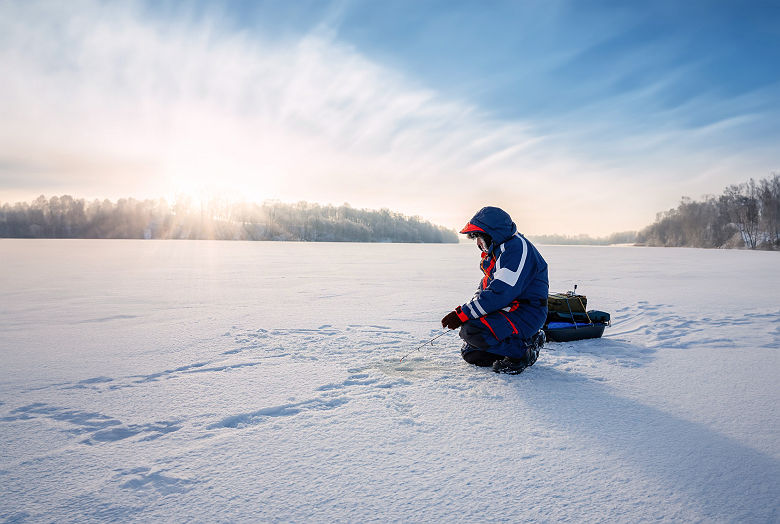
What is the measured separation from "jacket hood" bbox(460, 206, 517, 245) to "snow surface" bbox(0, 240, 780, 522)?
42.0 inches

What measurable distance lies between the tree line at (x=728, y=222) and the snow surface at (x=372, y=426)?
6641 centimetres

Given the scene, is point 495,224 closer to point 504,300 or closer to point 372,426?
point 504,300

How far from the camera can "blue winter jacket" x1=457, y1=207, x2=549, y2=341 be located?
2889 millimetres

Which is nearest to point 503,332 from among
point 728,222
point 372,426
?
point 372,426

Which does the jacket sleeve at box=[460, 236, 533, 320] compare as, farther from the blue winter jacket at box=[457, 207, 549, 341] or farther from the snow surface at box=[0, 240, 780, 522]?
the snow surface at box=[0, 240, 780, 522]

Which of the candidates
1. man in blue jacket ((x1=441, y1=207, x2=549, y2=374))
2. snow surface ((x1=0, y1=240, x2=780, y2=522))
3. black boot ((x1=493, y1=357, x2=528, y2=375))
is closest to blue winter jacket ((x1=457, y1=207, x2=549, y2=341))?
man in blue jacket ((x1=441, y1=207, x2=549, y2=374))

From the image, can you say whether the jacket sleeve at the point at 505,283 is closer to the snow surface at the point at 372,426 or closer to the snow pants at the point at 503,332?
the snow pants at the point at 503,332

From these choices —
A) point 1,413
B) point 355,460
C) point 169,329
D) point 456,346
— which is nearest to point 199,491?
point 355,460

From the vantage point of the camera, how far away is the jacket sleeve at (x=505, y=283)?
113 inches

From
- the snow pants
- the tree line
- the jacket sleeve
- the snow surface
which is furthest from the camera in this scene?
the tree line

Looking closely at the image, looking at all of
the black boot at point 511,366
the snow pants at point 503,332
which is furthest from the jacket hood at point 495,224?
the black boot at point 511,366

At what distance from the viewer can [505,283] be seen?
288 cm

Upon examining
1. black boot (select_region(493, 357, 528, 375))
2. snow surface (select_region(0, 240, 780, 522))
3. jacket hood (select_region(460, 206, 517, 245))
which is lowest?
snow surface (select_region(0, 240, 780, 522))

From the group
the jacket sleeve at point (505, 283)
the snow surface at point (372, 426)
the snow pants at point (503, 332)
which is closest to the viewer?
the snow surface at point (372, 426)
